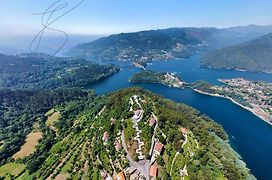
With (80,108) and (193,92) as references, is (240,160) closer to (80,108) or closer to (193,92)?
(80,108)

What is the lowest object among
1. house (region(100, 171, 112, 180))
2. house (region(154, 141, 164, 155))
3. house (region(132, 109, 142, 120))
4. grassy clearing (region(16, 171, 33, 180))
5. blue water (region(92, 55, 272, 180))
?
blue water (region(92, 55, 272, 180))

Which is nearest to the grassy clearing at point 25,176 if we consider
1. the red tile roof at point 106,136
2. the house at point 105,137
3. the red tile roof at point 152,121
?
the house at point 105,137

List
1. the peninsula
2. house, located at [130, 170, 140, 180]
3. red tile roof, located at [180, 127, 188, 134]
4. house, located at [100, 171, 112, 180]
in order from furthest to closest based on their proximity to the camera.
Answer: the peninsula < red tile roof, located at [180, 127, 188, 134] < house, located at [100, 171, 112, 180] < house, located at [130, 170, 140, 180]

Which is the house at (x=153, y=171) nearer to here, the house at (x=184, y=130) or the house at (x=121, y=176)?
the house at (x=121, y=176)

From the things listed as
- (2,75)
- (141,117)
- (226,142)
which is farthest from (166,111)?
(2,75)

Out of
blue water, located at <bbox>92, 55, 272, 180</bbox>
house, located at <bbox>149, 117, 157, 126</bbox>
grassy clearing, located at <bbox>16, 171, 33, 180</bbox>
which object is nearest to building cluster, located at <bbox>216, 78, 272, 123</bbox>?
blue water, located at <bbox>92, 55, 272, 180</bbox>

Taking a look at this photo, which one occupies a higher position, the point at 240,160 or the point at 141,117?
the point at 141,117

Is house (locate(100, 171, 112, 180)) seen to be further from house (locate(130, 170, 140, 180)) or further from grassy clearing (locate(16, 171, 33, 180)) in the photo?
grassy clearing (locate(16, 171, 33, 180))

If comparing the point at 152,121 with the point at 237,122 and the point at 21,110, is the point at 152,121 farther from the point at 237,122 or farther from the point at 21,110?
→ the point at 21,110
